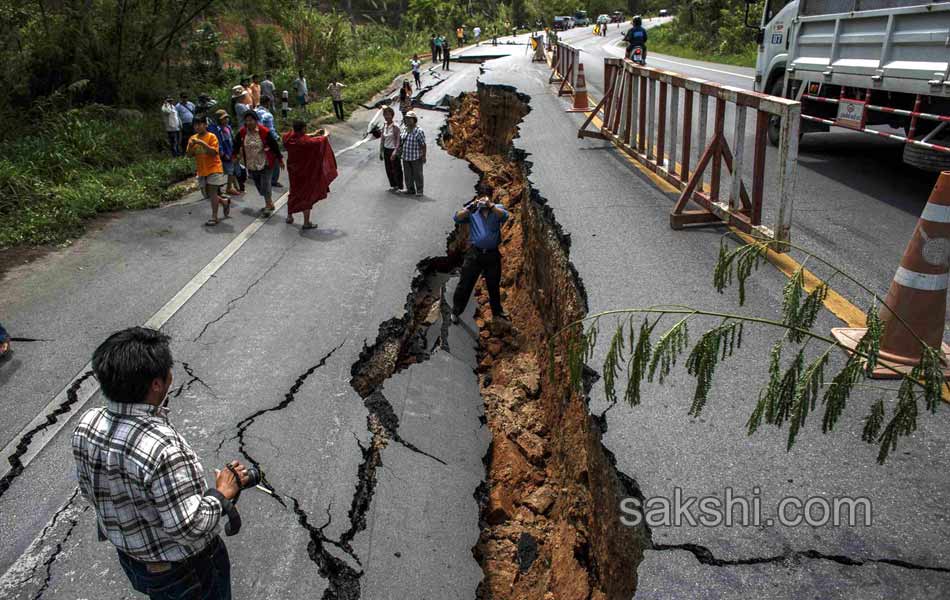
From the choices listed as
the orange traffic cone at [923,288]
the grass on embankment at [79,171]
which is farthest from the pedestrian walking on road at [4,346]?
the orange traffic cone at [923,288]

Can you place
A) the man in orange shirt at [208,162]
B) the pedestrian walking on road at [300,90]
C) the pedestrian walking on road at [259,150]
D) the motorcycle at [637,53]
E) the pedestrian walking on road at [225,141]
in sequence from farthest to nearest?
the pedestrian walking on road at [300,90], the motorcycle at [637,53], the pedestrian walking on road at [225,141], the pedestrian walking on road at [259,150], the man in orange shirt at [208,162]

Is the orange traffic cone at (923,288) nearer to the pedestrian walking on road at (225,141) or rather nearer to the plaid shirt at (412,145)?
the plaid shirt at (412,145)

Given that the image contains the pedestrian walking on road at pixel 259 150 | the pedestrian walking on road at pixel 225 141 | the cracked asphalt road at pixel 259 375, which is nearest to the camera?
the cracked asphalt road at pixel 259 375

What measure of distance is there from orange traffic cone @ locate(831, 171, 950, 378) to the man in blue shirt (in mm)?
3973

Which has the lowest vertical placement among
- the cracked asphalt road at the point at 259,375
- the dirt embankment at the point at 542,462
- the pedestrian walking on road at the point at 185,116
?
the dirt embankment at the point at 542,462

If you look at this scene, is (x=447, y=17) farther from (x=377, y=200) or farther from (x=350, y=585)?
(x=350, y=585)

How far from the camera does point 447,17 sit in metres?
52.3

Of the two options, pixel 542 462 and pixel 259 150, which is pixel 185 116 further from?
pixel 542 462

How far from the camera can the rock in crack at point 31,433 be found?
4.39 m

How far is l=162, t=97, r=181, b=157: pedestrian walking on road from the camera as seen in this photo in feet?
Result: 44.6

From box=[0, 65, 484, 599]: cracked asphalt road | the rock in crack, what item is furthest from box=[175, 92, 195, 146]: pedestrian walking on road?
the rock in crack

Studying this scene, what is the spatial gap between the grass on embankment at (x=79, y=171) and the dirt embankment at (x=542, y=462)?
556 cm

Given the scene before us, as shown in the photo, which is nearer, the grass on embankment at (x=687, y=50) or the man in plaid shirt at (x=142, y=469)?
the man in plaid shirt at (x=142, y=469)

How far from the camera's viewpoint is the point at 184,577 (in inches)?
105
